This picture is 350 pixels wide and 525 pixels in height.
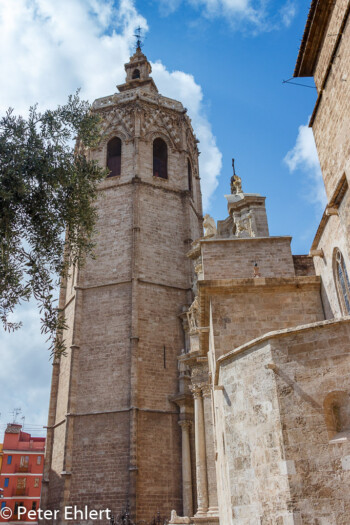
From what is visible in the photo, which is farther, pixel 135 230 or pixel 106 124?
pixel 106 124

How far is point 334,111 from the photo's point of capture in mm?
9570

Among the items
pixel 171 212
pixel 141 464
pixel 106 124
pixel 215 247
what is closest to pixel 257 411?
pixel 215 247

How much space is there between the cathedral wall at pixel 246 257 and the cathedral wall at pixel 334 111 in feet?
A: 9.37

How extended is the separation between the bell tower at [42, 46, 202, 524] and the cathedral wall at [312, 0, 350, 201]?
482 inches

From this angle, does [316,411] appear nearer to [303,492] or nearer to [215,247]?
[303,492]

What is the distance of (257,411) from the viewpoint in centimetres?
711

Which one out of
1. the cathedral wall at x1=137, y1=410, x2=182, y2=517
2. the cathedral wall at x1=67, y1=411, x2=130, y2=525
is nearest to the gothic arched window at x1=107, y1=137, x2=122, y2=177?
the cathedral wall at x1=67, y1=411, x2=130, y2=525

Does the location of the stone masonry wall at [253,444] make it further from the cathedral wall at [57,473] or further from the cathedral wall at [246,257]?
the cathedral wall at [57,473]

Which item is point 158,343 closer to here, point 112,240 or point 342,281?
point 112,240

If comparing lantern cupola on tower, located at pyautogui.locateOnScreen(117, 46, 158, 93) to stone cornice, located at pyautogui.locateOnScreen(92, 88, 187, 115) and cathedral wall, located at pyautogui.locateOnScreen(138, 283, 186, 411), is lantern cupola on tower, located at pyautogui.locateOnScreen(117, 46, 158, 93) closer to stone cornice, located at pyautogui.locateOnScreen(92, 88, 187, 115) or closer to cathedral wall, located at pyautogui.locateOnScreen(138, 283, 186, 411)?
stone cornice, located at pyautogui.locateOnScreen(92, 88, 187, 115)

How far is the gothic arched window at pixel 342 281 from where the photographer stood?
32.0ft

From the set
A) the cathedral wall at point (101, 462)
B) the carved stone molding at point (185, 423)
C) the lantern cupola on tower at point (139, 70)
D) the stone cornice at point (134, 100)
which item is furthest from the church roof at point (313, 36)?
the lantern cupola on tower at point (139, 70)

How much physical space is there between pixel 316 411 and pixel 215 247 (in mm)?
6648

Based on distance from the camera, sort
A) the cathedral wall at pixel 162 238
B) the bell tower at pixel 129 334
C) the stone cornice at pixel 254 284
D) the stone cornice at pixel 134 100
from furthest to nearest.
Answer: the stone cornice at pixel 134 100, the cathedral wall at pixel 162 238, the bell tower at pixel 129 334, the stone cornice at pixel 254 284
